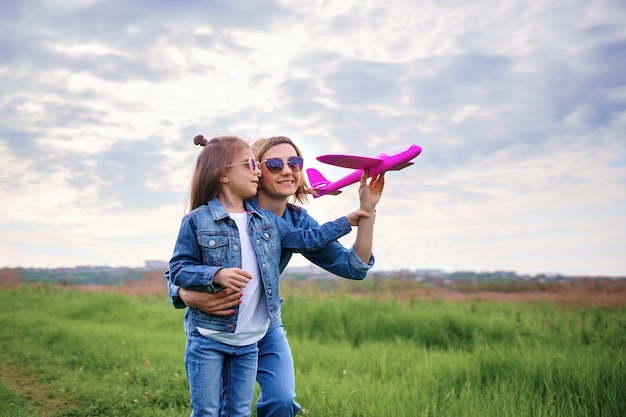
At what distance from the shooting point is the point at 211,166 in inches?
138

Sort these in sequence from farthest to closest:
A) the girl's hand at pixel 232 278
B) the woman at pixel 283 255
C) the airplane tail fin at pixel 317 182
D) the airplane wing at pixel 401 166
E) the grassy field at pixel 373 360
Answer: the grassy field at pixel 373 360
the airplane tail fin at pixel 317 182
the airplane wing at pixel 401 166
the woman at pixel 283 255
the girl's hand at pixel 232 278

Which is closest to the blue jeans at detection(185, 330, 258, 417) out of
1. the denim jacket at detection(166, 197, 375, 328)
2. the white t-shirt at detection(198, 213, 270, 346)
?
the white t-shirt at detection(198, 213, 270, 346)

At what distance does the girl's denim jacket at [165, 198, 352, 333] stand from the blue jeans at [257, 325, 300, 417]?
0.13 m

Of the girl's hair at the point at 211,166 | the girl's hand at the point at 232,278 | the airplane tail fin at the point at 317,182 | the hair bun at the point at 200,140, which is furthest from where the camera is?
the airplane tail fin at the point at 317,182

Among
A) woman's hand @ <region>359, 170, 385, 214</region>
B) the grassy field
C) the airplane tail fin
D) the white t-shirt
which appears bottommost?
the grassy field

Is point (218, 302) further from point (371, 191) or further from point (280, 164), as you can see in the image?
point (371, 191)

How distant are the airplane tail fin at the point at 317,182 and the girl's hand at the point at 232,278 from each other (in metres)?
1.11

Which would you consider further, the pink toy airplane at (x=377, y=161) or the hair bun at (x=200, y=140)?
the hair bun at (x=200, y=140)

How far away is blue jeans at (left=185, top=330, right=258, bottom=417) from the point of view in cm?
325

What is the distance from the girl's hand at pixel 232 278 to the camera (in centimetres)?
313

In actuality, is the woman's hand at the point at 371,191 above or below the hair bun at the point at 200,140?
below

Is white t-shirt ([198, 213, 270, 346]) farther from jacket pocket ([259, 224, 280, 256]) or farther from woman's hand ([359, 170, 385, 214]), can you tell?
woman's hand ([359, 170, 385, 214])

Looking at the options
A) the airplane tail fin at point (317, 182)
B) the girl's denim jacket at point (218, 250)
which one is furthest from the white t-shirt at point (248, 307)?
the airplane tail fin at point (317, 182)

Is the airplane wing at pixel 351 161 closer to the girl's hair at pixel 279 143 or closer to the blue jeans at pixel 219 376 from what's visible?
the girl's hair at pixel 279 143
